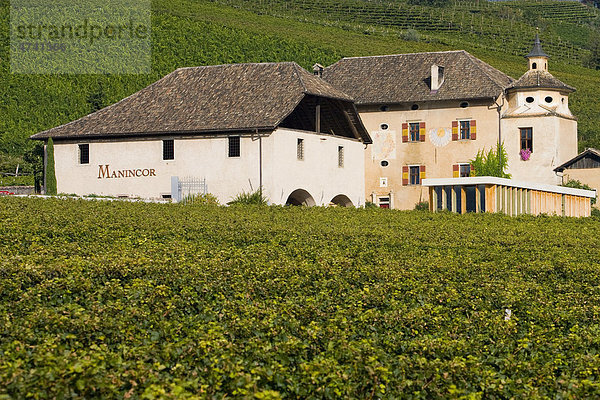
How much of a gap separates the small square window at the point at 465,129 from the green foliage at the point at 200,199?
18.9 meters

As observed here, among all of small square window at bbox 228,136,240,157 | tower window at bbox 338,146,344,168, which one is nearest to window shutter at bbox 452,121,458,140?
tower window at bbox 338,146,344,168

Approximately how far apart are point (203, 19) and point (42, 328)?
8492 cm

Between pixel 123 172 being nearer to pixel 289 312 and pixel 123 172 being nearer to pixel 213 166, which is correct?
pixel 213 166

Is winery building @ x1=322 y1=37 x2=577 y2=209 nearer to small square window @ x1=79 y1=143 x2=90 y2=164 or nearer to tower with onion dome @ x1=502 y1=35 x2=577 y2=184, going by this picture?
tower with onion dome @ x1=502 y1=35 x2=577 y2=184

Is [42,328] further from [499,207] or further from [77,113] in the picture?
[77,113]

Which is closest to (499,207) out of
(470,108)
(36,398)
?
(470,108)

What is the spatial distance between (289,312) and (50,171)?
111 ft

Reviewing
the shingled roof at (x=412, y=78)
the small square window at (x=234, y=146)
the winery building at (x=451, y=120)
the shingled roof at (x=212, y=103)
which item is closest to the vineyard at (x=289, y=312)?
the small square window at (x=234, y=146)

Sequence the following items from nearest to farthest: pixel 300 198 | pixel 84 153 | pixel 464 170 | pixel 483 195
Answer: pixel 483 195 < pixel 300 198 < pixel 84 153 < pixel 464 170

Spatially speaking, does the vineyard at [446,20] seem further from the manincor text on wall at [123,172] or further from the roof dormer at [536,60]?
the manincor text on wall at [123,172]

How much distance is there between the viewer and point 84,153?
4675 cm

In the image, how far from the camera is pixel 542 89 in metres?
55.2

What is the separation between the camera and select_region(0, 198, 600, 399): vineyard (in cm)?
1083

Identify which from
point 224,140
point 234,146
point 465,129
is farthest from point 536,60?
point 224,140
